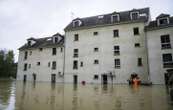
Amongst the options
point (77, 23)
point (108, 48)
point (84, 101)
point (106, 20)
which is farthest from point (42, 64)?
point (84, 101)

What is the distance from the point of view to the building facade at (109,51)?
25938 mm

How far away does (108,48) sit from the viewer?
31.0 m

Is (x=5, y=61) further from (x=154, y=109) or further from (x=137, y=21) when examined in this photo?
(x=154, y=109)

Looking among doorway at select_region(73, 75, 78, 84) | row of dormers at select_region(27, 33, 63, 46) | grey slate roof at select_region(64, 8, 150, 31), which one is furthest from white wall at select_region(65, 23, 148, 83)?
row of dormers at select_region(27, 33, 63, 46)

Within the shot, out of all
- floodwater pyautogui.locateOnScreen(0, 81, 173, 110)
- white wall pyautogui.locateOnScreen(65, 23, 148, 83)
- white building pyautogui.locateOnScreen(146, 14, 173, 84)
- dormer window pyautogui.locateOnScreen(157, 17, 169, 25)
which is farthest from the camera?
white wall pyautogui.locateOnScreen(65, 23, 148, 83)

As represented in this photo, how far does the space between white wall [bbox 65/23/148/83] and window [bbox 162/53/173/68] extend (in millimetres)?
3038

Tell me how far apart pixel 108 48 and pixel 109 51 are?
25.2 inches

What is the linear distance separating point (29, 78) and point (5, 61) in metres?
21.1

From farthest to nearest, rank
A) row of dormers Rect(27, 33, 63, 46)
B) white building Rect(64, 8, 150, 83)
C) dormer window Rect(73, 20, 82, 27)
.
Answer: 1. row of dormers Rect(27, 33, 63, 46)
2. dormer window Rect(73, 20, 82, 27)
3. white building Rect(64, 8, 150, 83)

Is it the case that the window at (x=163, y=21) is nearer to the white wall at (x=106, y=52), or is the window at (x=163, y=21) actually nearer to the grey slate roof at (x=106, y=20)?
the grey slate roof at (x=106, y=20)

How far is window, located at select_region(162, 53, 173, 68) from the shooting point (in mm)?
24498

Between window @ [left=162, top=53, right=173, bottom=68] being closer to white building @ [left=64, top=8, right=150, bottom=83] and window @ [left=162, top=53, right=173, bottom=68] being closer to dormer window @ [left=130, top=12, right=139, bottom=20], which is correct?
white building @ [left=64, top=8, right=150, bottom=83]

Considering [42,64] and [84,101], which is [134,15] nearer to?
[42,64]

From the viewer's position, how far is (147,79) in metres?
26.6
